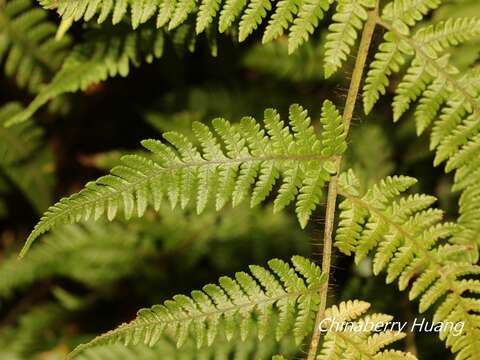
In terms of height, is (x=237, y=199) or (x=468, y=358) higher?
(x=237, y=199)

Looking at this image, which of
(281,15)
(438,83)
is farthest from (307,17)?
(438,83)

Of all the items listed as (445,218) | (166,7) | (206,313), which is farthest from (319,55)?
(206,313)

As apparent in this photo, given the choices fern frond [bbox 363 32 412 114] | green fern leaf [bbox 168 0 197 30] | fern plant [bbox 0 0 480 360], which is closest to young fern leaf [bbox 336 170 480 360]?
fern plant [bbox 0 0 480 360]

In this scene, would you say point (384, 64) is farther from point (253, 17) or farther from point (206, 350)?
point (206, 350)

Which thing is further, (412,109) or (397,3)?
(412,109)

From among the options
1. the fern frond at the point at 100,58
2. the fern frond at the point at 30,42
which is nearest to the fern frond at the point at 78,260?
the fern frond at the point at 30,42

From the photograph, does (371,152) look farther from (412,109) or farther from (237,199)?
(237,199)
